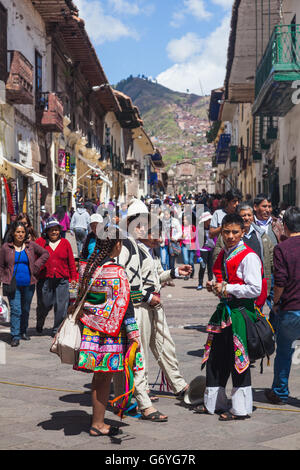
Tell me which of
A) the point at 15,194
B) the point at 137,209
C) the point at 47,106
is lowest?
the point at 137,209

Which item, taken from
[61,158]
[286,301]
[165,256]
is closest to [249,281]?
[286,301]

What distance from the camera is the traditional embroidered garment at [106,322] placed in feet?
16.3

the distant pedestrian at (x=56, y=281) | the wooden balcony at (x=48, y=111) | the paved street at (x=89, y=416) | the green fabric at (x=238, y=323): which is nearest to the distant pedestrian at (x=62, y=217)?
the wooden balcony at (x=48, y=111)

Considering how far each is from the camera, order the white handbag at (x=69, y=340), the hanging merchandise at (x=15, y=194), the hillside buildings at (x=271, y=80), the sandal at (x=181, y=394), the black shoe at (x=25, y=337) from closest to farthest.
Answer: the white handbag at (x=69, y=340), the sandal at (x=181, y=394), the black shoe at (x=25, y=337), the hillside buildings at (x=271, y=80), the hanging merchandise at (x=15, y=194)

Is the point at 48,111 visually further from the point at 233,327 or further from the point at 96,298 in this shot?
the point at 96,298

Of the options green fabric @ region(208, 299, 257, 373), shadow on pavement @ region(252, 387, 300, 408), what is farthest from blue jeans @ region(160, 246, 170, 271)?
green fabric @ region(208, 299, 257, 373)

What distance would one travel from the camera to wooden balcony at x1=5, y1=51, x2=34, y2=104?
17.4m

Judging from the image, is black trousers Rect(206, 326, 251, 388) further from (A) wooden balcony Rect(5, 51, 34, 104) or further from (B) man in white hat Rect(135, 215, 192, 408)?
(A) wooden balcony Rect(5, 51, 34, 104)

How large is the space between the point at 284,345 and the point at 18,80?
13.1 metres

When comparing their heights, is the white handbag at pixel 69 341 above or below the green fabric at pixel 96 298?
below

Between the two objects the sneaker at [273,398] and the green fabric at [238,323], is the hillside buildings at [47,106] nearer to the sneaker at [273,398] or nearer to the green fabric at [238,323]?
the sneaker at [273,398]

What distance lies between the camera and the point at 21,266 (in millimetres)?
9508
